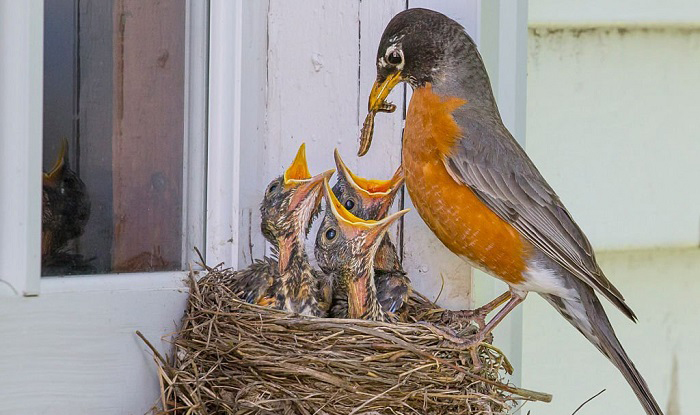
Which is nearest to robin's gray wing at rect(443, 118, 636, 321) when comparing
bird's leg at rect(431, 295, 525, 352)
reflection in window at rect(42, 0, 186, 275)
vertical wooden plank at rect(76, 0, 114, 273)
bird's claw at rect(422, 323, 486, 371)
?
bird's leg at rect(431, 295, 525, 352)

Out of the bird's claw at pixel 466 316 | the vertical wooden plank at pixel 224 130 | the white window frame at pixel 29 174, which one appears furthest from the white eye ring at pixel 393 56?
the bird's claw at pixel 466 316

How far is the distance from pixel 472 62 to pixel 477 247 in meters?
0.53

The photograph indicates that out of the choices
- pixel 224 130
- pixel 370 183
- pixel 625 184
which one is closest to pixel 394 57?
pixel 370 183

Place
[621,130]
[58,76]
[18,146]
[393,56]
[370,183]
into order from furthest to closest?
[621,130], [370,183], [393,56], [58,76], [18,146]

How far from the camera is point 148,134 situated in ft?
7.32

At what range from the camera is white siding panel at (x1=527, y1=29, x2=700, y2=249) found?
306cm

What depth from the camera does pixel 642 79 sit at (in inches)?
124

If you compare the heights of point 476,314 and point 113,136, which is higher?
point 113,136

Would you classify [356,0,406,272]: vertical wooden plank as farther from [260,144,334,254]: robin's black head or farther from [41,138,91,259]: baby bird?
[41,138,91,259]: baby bird

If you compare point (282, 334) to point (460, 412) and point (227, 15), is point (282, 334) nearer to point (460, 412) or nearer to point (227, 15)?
point (460, 412)

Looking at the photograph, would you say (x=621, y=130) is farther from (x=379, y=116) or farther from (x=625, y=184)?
(x=379, y=116)

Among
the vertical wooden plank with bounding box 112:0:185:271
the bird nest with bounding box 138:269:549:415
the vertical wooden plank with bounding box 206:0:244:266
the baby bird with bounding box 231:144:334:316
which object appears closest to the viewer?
the bird nest with bounding box 138:269:549:415

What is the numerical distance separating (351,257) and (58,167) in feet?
2.52

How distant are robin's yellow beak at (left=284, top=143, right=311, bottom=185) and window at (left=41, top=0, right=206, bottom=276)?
23cm
